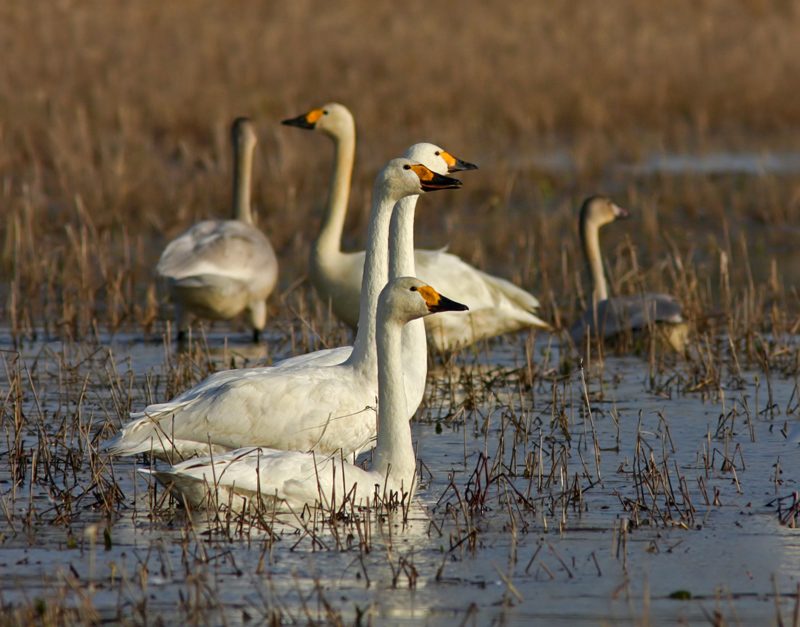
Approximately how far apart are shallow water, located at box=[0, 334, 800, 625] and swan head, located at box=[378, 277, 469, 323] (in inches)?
24.6

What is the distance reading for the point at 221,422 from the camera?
5551mm

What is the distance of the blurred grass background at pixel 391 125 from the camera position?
1203 cm

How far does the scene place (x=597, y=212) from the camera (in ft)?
36.6

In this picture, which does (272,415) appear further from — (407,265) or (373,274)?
(407,265)

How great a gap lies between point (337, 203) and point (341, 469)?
502cm

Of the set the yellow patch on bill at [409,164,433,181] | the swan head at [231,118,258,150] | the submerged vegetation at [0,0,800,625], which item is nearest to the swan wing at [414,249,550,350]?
the submerged vegetation at [0,0,800,625]

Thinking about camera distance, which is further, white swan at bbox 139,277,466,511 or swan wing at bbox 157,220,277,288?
swan wing at bbox 157,220,277,288

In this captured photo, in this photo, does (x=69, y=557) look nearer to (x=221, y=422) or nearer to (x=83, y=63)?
(x=221, y=422)

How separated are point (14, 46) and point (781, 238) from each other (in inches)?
457

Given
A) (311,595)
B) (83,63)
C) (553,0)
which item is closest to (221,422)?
(311,595)

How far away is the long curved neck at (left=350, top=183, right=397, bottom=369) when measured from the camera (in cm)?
578

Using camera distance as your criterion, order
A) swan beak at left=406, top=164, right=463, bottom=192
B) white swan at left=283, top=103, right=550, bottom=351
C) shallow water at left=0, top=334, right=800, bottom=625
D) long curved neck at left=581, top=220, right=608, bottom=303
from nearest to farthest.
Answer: shallow water at left=0, top=334, right=800, bottom=625 → swan beak at left=406, top=164, right=463, bottom=192 → white swan at left=283, top=103, right=550, bottom=351 → long curved neck at left=581, top=220, right=608, bottom=303

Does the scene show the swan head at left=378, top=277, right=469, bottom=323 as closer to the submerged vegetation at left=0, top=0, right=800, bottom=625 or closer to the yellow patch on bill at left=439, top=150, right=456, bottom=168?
the submerged vegetation at left=0, top=0, right=800, bottom=625

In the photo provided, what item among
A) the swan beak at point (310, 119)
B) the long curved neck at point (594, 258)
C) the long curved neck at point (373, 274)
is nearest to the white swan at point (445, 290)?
the swan beak at point (310, 119)
